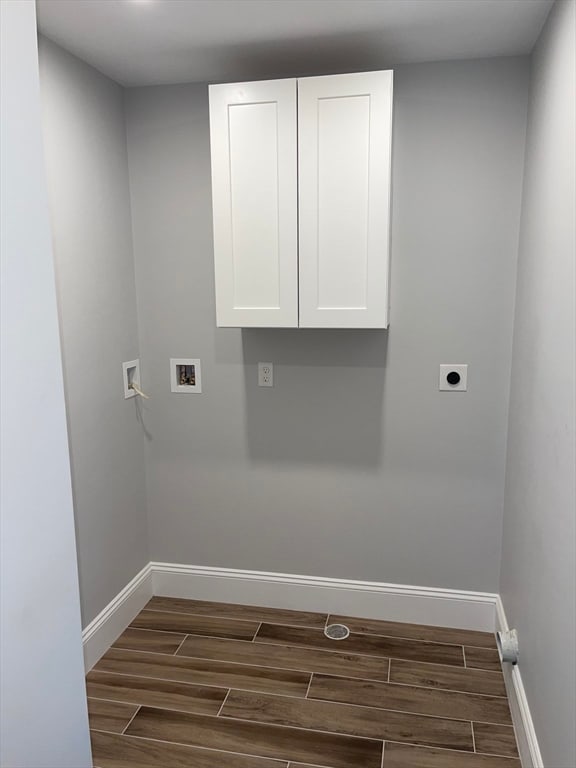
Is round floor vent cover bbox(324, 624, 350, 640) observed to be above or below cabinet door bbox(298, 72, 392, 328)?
below

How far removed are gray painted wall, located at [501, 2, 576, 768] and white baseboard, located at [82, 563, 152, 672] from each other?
171 centimetres

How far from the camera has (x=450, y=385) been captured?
2.54m

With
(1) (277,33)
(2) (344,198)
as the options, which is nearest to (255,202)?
(2) (344,198)

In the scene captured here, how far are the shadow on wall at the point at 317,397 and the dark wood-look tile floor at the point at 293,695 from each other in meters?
0.82

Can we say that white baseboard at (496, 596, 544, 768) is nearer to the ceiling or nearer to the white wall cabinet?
the white wall cabinet

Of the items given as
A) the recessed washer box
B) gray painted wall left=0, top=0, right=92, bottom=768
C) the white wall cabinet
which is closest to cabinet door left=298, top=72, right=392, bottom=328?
the white wall cabinet

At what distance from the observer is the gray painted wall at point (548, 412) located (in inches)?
59.5

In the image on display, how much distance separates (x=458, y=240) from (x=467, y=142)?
393 millimetres

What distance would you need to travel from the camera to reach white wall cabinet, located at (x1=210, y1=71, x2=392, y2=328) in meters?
2.18

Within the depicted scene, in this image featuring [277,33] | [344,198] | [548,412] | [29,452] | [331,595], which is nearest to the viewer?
[29,452]

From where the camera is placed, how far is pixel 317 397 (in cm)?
267

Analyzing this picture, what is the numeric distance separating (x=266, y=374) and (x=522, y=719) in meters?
1.66

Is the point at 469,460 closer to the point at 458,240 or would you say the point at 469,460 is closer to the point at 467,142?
the point at 458,240

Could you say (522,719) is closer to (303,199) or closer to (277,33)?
(303,199)
